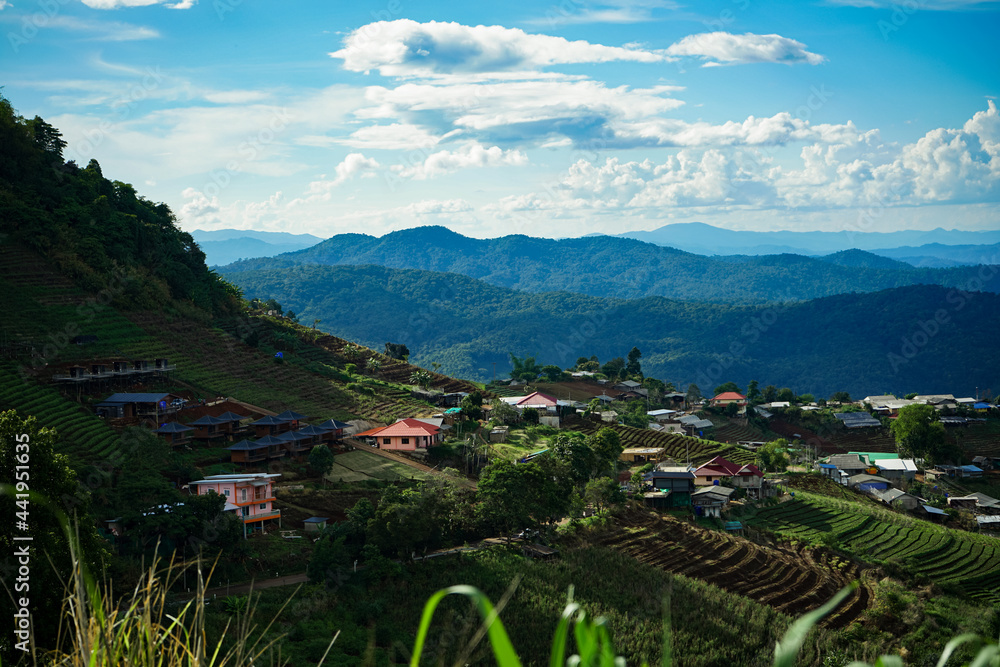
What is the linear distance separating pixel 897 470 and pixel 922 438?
4.37m

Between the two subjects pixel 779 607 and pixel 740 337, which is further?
pixel 740 337

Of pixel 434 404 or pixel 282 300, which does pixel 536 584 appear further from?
pixel 282 300

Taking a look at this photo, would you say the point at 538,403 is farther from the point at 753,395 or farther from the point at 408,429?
the point at 753,395

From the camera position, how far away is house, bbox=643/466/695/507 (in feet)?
112

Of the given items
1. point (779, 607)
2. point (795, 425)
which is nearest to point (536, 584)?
point (779, 607)

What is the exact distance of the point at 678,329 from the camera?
156250 millimetres

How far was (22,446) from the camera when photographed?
13.7 metres

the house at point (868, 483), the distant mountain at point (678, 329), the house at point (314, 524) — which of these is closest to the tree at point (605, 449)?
the house at point (314, 524)

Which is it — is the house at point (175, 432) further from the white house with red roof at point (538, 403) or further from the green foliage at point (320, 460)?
the white house with red roof at point (538, 403)

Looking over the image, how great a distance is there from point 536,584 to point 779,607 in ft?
25.3

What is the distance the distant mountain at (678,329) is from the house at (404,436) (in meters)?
90.7

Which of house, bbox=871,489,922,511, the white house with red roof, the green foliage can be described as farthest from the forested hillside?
house, bbox=871,489,922,511

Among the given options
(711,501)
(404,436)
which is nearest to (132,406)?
(404,436)

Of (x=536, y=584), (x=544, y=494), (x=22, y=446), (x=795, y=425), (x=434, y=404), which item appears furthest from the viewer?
(x=795, y=425)
